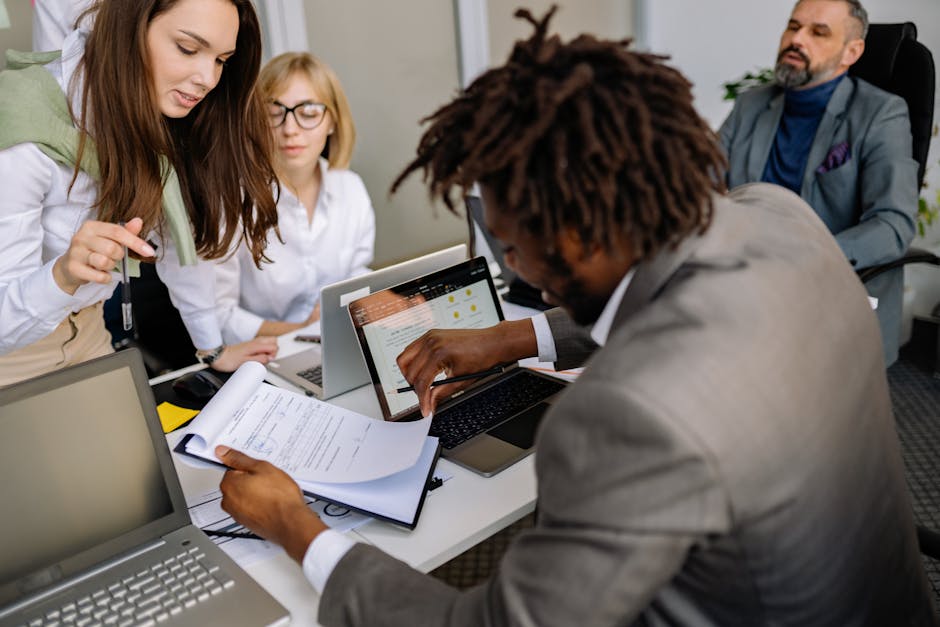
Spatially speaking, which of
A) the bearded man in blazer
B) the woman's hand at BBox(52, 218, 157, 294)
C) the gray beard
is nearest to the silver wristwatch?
the woman's hand at BBox(52, 218, 157, 294)

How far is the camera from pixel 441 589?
80 centimetres

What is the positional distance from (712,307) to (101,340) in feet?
4.99

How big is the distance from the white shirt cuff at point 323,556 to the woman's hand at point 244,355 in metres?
0.86

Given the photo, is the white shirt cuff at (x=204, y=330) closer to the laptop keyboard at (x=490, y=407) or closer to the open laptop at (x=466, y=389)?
the open laptop at (x=466, y=389)

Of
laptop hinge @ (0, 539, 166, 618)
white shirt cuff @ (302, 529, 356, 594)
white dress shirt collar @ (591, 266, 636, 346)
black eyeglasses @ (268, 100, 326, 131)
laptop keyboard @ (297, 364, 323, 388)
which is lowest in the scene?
laptop keyboard @ (297, 364, 323, 388)

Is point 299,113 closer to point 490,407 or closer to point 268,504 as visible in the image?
point 490,407

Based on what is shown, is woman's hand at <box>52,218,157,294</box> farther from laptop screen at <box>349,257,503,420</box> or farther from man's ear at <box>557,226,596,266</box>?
man's ear at <box>557,226,596,266</box>

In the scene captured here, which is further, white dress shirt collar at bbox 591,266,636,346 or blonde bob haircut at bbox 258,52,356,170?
blonde bob haircut at bbox 258,52,356,170

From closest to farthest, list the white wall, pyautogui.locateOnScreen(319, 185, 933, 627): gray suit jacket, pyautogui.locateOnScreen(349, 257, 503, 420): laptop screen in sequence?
pyautogui.locateOnScreen(319, 185, 933, 627): gray suit jacket, pyautogui.locateOnScreen(349, 257, 503, 420): laptop screen, the white wall

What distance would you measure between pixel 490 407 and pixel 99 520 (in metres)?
0.67

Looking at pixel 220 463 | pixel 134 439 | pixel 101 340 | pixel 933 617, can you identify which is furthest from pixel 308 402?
pixel 933 617

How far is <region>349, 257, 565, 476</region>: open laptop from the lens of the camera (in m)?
1.24

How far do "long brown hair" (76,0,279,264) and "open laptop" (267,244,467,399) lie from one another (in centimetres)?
43

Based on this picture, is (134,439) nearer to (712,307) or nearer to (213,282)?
(712,307)
